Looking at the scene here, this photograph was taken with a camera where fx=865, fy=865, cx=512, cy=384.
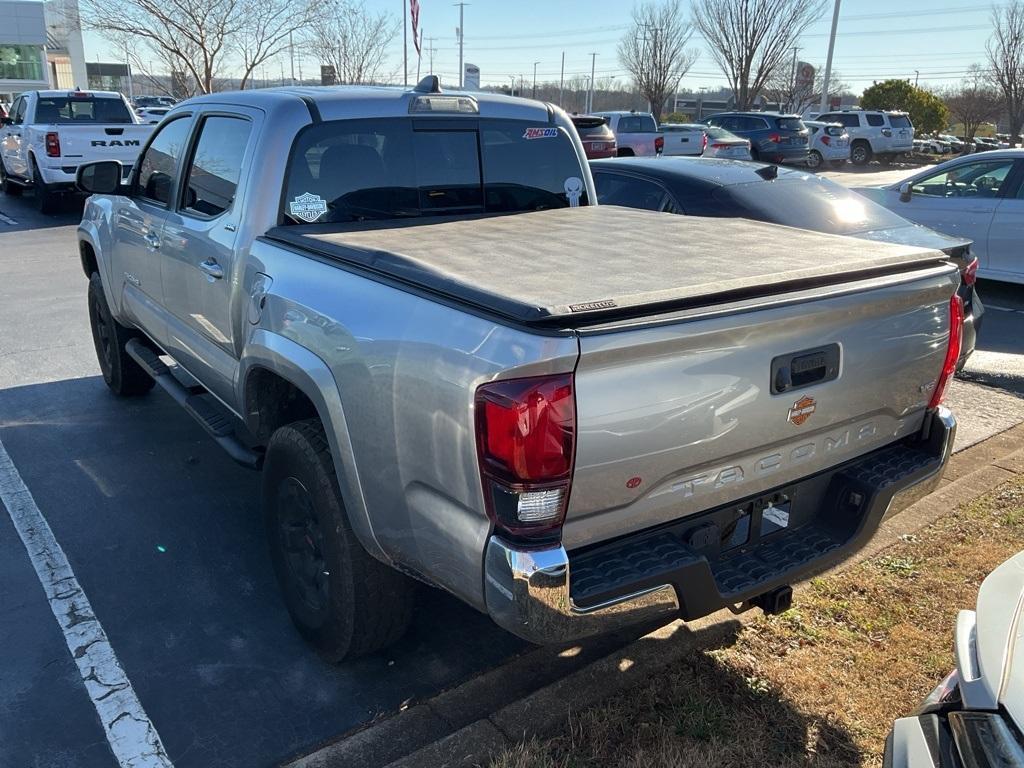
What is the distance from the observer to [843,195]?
6.96m

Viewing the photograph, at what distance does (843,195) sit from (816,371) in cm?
484

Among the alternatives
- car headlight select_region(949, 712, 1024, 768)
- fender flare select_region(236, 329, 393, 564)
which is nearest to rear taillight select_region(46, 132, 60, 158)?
fender flare select_region(236, 329, 393, 564)

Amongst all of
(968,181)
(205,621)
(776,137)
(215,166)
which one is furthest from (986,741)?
(776,137)

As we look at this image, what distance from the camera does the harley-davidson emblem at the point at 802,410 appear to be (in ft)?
8.75

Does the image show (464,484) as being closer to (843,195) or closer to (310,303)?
(310,303)

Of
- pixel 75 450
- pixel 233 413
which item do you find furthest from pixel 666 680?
pixel 75 450

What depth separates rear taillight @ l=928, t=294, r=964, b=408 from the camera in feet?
10.3

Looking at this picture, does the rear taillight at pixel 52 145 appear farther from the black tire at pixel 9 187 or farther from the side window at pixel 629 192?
the side window at pixel 629 192

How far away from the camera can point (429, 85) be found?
4.30 meters

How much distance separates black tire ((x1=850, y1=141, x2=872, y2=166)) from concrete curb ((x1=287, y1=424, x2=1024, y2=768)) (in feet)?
106

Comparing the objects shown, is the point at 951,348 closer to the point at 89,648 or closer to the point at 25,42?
the point at 89,648

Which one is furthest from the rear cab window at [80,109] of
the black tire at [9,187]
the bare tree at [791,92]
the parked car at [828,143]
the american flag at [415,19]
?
the bare tree at [791,92]

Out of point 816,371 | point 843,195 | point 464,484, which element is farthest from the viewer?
point 843,195

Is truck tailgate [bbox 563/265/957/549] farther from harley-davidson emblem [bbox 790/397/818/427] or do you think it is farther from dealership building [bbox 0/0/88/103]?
dealership building [bbox 0/0/88/103]
